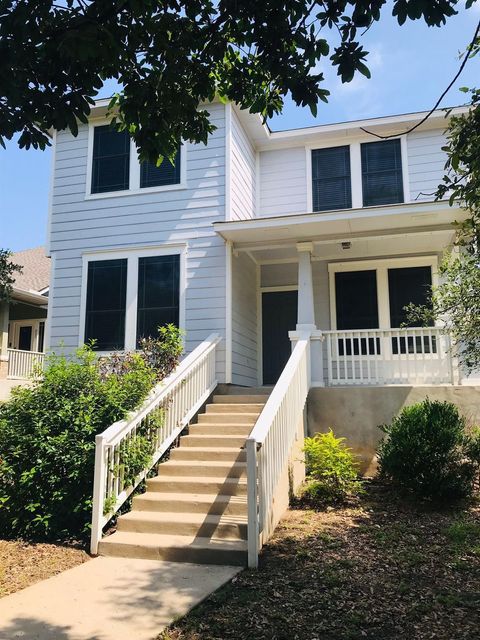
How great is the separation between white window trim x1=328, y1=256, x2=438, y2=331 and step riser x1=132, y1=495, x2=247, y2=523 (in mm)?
5596

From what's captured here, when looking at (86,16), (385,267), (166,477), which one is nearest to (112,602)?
(166,477)

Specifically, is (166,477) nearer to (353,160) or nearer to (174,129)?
(174,129)

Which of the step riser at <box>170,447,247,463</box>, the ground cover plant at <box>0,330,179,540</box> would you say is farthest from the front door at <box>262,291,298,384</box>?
the ground cover plant at <box>0,330,179,540</box>

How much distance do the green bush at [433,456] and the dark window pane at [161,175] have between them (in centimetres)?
624

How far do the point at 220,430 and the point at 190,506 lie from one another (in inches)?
65.4

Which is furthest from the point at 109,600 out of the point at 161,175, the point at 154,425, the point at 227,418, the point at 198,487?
the point at 161,175

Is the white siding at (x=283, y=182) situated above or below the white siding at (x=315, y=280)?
above

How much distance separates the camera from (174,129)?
14.9 ft

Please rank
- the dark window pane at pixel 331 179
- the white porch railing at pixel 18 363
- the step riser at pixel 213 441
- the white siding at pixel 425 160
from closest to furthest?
1. the step riser at pixel 213 441
2. the white siding at pixel 425 160
3. the dark window pane at pixel 331 179
4. the white porch railing at pixel 18 363

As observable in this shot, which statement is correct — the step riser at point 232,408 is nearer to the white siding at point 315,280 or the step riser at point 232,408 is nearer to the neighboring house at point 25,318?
the white siding at point 315,280

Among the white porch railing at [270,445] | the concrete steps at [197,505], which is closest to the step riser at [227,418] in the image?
the concrete steps at [197,505]

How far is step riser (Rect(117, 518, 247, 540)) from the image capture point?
5.25 meters

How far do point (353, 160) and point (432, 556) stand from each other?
27.4 feet

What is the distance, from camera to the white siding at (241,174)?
996 cm
